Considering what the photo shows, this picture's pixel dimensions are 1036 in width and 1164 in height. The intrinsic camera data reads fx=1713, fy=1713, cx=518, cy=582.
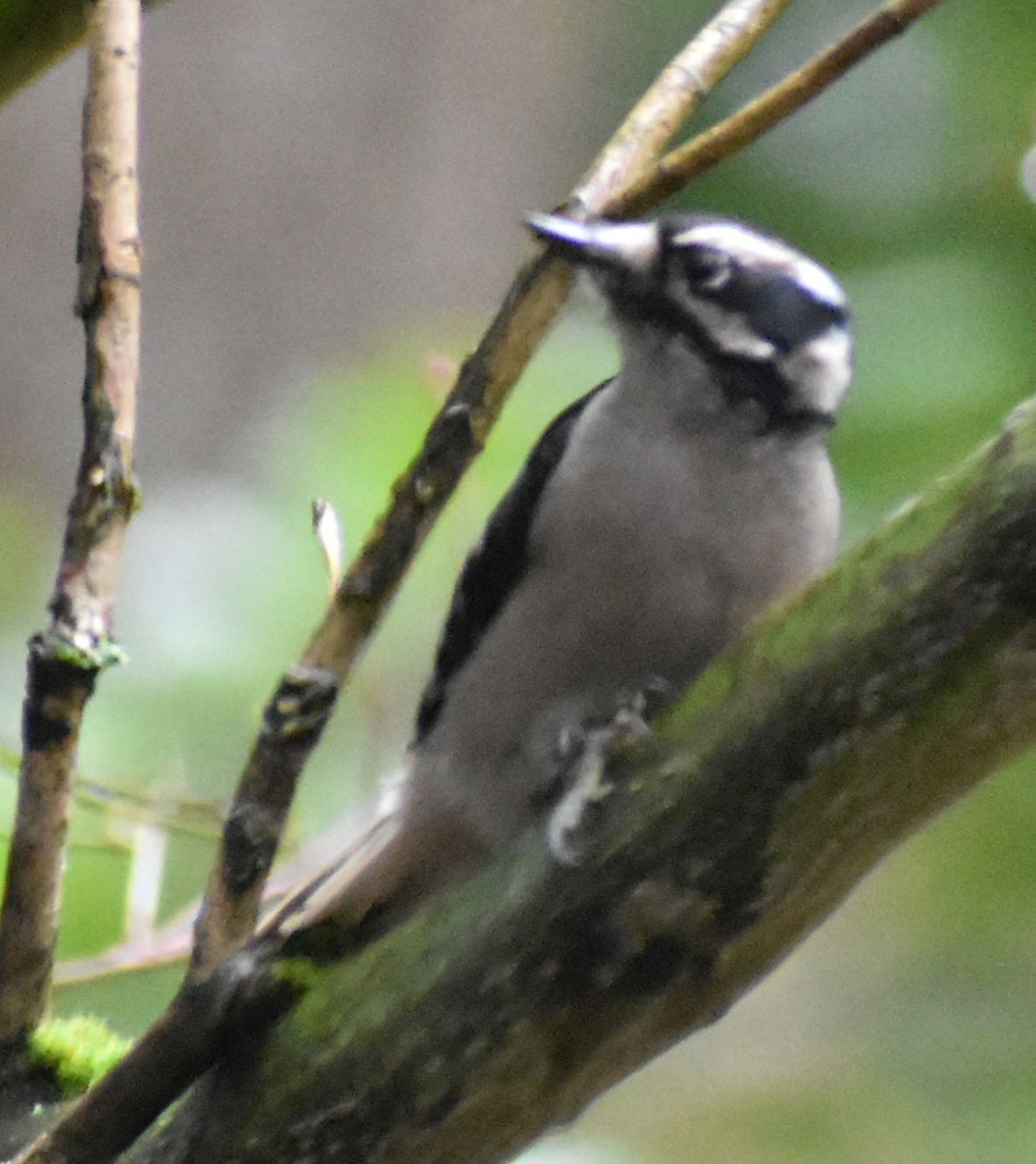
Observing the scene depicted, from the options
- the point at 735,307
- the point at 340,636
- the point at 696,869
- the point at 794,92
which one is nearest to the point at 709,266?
the point at 735,307

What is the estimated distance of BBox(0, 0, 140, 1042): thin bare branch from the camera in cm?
93

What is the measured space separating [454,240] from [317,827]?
1.97 meters

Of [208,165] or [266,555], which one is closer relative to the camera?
[266,555]

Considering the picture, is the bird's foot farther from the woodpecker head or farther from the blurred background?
the blurred background

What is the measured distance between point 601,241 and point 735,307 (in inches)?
4.0

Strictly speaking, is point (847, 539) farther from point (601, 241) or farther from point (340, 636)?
point (340, 636)

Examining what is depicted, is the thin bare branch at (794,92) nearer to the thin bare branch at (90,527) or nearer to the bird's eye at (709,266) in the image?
the bird's eye at (709,266)

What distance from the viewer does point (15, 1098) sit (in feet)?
3.49

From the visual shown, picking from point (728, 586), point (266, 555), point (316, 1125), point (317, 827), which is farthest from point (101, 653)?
point (266, 555)

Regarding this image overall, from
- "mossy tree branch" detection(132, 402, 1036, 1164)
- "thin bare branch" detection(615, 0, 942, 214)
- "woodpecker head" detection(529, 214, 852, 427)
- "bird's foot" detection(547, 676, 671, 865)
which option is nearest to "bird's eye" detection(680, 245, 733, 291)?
"woodpecker head" detection(529, 214, 852, 427)

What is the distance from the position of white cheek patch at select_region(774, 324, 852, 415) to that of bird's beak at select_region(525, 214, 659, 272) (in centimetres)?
11

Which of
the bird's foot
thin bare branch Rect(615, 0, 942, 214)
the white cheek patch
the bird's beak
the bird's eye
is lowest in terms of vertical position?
the bird's foot

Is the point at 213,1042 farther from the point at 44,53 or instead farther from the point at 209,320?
the point at 209,320

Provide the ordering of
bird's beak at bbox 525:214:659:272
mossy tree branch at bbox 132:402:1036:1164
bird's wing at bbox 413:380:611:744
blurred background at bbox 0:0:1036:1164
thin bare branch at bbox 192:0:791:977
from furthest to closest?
blurred background at bbox 0:0:1036:1164, bird's wing at bbox 413:380:611:744, bird's beak at bbox 525:214:659:272, thin bare branch at bbox 192:0:791:977, mossy tree branch at bbox 132:402:1036:1164
